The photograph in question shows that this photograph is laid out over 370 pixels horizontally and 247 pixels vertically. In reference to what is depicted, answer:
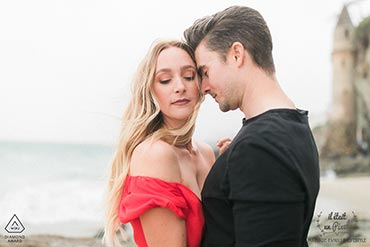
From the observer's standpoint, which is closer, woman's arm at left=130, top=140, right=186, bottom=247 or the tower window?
woman's arm at left=130, top=140, right=186, bottom=247

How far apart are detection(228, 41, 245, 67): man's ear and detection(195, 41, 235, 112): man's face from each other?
0.03 m

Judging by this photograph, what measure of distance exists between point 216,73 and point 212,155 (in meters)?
0.46

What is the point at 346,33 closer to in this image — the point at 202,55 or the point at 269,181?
the point at 202,55

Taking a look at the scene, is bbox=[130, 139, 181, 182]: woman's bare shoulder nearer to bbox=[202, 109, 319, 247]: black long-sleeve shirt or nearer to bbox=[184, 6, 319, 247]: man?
bbox=[184, 6, 319, 247]: man

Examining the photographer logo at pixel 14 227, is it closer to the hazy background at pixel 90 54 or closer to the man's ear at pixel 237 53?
the hazy background at pixel 90 54

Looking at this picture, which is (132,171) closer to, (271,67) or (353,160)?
(271,67)

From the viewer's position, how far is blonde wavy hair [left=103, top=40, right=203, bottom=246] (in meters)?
1.41

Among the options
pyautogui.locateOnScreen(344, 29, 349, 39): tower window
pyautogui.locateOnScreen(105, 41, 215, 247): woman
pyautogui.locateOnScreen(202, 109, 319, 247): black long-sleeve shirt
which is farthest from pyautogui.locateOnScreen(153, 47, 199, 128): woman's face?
pyautogui.locateOnScreen(344, 29, 349, 39): tower window

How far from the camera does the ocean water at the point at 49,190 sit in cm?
436

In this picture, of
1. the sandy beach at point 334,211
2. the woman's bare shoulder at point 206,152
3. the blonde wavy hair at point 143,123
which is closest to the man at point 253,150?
the blonde wavy hair at point 143,123

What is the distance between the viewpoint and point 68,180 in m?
5.27

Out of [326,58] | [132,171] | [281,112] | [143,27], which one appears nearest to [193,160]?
[132,171]

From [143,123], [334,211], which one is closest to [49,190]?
[334,211]

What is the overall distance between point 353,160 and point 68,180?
274cm
